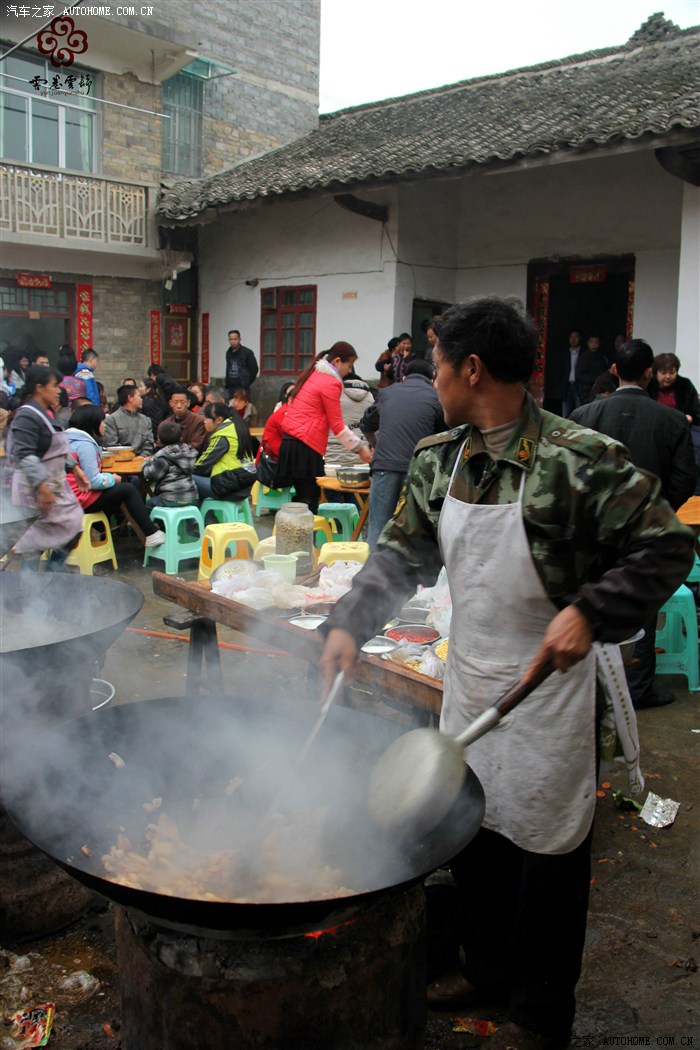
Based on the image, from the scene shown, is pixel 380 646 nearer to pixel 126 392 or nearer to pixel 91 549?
pixel 91 549

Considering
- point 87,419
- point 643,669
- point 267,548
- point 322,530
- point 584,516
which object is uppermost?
point 87,419

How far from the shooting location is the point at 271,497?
342 inches

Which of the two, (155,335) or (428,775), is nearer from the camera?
(428,775)

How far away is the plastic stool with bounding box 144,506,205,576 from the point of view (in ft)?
24.6

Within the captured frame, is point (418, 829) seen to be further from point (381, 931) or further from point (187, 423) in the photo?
point (187, 423)

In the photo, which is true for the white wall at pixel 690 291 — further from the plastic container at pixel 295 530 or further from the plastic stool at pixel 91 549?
the plastic stool at pixel 91 549

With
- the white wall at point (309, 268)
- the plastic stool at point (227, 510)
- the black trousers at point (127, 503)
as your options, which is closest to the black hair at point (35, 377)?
the black trousers at point (127, 503)

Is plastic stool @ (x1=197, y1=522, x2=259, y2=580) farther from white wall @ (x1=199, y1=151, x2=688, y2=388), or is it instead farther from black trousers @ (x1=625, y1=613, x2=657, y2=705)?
white wall @ (x1=199, y1=151, x2=688, y2=388)

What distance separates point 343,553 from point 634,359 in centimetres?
206

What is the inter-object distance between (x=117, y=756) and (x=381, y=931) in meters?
0.91

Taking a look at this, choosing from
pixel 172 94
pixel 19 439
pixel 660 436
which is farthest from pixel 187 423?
pixel 172 94

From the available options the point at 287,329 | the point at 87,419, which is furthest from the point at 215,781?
the point at 287,329

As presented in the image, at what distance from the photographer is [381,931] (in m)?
1.88

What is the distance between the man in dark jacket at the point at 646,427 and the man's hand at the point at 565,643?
286 cm
